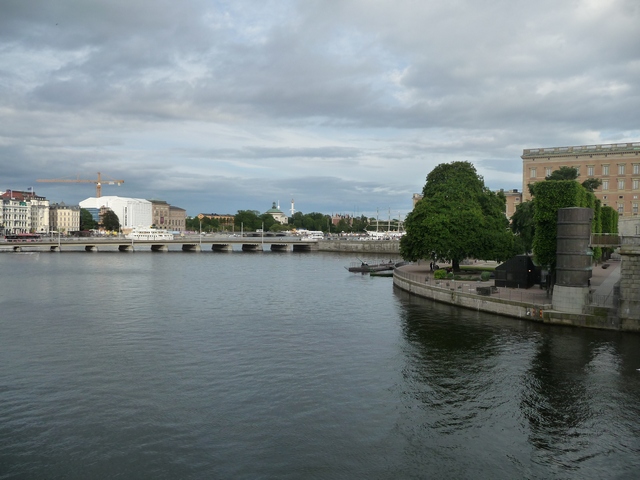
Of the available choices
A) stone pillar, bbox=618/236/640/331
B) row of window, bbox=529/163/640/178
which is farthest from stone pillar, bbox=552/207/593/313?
row of window, bbox=529/163/640/178

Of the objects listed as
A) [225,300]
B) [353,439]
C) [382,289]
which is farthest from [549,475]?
[382,289]

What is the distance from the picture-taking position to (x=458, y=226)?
66250 millimetres

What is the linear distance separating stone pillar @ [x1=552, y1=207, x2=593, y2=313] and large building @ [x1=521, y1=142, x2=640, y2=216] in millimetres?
70741

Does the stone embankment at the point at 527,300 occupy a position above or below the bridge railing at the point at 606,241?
below

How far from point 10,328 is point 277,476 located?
32714 mm

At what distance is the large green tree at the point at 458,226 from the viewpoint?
6600 cm

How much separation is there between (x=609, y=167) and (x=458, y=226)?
56.6 m

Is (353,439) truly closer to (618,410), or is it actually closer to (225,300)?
(618,410)

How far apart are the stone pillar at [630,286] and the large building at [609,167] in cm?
7155

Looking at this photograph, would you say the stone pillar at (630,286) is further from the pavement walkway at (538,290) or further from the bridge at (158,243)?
the bridge at (158,243)

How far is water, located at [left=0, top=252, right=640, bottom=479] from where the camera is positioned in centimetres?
1989

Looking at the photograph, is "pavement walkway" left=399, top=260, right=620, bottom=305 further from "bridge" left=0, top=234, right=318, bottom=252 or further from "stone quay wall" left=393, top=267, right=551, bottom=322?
"bridge" left=0, top=234, right=318, bottom=252

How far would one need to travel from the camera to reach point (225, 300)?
193 ft

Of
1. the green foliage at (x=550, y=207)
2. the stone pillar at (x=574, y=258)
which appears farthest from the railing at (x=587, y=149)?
the stone pillar at (x=574, y=258)
